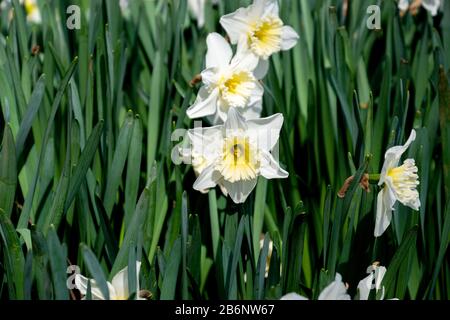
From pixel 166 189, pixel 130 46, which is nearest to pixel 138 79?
pixel 130 46

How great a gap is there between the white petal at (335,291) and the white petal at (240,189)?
304 mm

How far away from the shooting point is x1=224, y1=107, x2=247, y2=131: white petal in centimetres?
133

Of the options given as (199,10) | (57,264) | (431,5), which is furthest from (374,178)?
(199,10)

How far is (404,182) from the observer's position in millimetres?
1294

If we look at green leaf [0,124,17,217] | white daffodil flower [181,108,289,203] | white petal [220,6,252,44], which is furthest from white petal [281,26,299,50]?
green leaf [0,124,17,217]

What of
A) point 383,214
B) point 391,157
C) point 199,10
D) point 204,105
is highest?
point 199,10

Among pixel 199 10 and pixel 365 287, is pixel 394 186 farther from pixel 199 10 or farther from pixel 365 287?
pixel 199 10

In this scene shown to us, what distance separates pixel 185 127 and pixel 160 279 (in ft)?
1.60

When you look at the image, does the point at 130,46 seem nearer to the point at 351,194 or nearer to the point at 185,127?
the point at 185,127

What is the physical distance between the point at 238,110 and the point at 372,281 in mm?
477

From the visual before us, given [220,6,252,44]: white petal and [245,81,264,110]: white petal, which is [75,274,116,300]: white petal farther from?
[220,6,252,44]: white petal

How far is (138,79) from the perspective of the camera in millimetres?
2076
